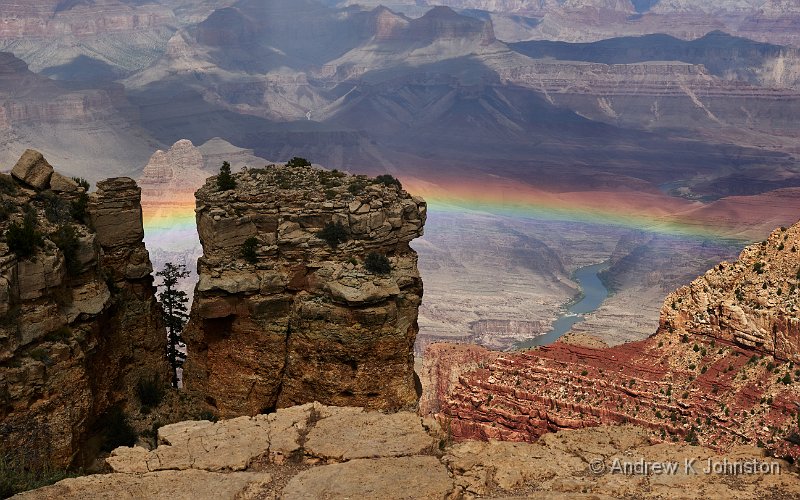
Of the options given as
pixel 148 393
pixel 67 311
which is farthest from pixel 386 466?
pixel 148 393

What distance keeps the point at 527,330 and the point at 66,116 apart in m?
130

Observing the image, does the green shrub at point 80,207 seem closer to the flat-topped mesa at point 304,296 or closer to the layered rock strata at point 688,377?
the flat-topped mesa at point 304,296

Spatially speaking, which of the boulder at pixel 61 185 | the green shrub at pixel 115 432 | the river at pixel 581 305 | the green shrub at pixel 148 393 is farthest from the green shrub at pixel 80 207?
the river at pixel 581 305

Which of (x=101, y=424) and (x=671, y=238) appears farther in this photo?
(x=671, y=238)

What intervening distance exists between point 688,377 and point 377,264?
9.85 meters

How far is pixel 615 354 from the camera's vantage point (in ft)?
103

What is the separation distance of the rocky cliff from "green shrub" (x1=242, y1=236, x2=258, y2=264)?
152 inches

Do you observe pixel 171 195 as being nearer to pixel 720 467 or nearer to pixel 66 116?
pixel 66 116

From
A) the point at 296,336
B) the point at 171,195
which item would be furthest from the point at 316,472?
the point at 171,195

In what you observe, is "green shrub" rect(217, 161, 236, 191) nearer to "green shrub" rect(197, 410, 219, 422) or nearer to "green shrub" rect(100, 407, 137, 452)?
"green shrub" rect(197, 410, 219, 422)

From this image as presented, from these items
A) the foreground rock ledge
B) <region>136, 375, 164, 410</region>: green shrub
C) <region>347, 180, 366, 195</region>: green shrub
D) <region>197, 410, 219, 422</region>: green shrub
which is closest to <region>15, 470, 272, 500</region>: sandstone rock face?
the foreground rock ledge

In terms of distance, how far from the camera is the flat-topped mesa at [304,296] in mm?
27906

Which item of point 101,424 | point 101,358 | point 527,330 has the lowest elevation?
point 527,330

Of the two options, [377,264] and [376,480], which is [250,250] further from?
[376,480]
